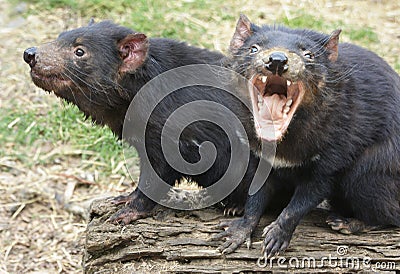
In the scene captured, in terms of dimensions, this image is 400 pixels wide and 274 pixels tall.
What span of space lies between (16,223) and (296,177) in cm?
282

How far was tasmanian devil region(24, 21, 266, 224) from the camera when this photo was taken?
438 cm

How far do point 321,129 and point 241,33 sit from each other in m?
0.77

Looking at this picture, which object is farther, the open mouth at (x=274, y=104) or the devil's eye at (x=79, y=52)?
the devil's eye at (x=79, y=52)

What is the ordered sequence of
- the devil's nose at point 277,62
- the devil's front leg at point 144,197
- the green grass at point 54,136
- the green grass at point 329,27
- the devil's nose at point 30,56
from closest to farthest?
1. the devil's nose at point 277,62
2. the devil's nose at point 30,56
3. the devil's front leg at point 144,197
4. the green grass at point 54,136
5. the green grass at point 329,27

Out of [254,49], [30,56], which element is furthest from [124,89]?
[254,49]

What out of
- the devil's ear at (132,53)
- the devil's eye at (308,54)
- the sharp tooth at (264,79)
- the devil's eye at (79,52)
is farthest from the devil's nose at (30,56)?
the devil's eye at (308,54)

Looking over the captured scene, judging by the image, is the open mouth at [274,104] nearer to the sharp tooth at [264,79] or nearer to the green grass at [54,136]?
the sharp tooth at [264,79]

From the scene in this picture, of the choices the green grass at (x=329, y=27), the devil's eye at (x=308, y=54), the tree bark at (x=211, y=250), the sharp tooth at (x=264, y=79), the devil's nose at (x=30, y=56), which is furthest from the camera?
the green grass at (x=329, y=27)

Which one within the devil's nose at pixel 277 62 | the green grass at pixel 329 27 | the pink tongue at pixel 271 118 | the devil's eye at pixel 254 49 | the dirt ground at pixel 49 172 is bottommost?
the dirt ground at pixel 49 172

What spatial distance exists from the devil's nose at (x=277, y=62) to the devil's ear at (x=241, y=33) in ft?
1.85

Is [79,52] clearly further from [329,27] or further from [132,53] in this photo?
[329,27]

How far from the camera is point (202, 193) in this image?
4711 mm

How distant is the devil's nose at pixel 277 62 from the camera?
3604 millimetres

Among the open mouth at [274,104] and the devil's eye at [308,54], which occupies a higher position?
the devil's eye at [308,54]
